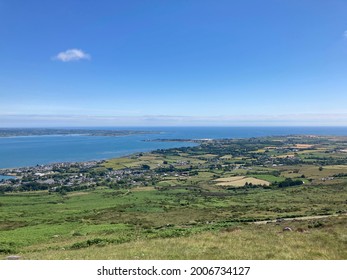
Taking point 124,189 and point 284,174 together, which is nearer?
point 124,189

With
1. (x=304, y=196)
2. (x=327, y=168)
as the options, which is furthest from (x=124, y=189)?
(x=327, y=168)

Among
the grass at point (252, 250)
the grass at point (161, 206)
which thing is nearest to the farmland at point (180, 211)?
the grass at point (252, 250)

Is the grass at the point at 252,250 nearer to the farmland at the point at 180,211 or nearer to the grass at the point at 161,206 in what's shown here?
the farmland at the point at 180,211

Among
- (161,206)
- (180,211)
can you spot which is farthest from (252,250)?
(161,206)

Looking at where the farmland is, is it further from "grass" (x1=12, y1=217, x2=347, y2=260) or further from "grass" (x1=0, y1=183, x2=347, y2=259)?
"grass" (x1=0, y1=183, x2=347, y2=259)

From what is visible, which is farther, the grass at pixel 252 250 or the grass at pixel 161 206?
the grass at pixel 161 206

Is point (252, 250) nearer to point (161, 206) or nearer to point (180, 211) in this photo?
point (180, 211)

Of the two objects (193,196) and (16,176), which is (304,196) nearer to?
(193,196)
